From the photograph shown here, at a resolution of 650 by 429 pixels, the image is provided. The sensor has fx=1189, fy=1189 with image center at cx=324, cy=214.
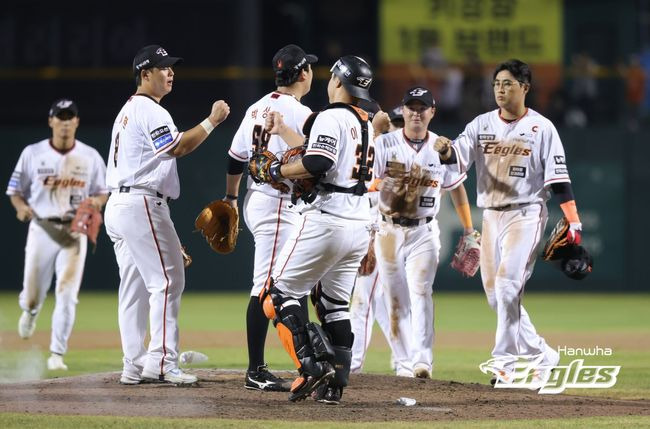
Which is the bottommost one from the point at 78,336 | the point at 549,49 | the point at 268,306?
the point at 78,336

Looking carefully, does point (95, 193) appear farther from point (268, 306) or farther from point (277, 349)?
point (268, 306)

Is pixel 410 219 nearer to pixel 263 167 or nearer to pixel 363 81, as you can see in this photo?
pixel 363 81

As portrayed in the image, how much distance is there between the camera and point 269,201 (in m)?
8.32

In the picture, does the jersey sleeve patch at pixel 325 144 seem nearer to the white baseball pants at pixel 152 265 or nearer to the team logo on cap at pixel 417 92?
the white baseball pants at pixel 152 265

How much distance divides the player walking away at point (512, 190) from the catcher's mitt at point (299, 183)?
62.9 inches

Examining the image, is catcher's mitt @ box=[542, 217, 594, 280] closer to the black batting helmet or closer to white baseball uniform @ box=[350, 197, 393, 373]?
white baseball uniform @ box=[350, 197, 393, 373]

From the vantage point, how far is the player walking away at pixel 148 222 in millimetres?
8312

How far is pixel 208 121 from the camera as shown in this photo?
8.04 metres

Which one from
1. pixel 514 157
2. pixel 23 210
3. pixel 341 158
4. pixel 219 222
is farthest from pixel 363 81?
pixel 23 210

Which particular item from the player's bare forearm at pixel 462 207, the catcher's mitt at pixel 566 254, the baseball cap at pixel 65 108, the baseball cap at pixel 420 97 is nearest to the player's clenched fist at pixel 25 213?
the baseball cap at pixel 65 108

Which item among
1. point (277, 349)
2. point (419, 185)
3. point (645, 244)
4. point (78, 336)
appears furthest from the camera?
point (645, 244)

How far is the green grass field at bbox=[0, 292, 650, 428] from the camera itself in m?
8.55

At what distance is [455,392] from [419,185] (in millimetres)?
1992

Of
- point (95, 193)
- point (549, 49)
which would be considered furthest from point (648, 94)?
point (95, 193)
